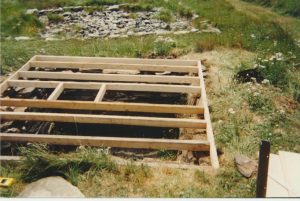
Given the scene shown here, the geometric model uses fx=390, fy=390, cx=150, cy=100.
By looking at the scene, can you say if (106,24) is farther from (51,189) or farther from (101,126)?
(51,189)

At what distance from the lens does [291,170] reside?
4.73m

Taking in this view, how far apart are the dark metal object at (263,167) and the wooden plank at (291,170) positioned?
23.0 inches

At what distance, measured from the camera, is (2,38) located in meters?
10.0

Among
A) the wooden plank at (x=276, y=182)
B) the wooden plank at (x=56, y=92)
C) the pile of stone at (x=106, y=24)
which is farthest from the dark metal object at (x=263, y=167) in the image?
the pile of stone at (x=106, y=24)

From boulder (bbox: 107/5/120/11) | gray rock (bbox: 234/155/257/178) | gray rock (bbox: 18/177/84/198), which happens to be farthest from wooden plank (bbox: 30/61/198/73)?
boulder (bbox: 107/5/120/11)

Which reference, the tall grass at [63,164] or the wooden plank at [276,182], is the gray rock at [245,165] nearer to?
the wooden plank at [276,182]

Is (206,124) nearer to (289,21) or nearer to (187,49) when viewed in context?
(187,49)

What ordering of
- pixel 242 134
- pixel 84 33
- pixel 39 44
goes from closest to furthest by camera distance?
pixel 242 134 < pixel 39 44 < pixel 84 33

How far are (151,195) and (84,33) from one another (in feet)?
22.0

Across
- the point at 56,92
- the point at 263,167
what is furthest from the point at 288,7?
the point at 263,167

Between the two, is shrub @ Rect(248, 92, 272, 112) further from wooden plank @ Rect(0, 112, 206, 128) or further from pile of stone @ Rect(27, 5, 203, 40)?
pile of stone @ Rect(27, 5, 203, 40)

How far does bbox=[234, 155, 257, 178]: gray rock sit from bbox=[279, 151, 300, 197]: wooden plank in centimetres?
36

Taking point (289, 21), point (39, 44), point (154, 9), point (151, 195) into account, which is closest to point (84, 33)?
point (39, 44)

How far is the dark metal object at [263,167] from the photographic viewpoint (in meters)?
3.61
